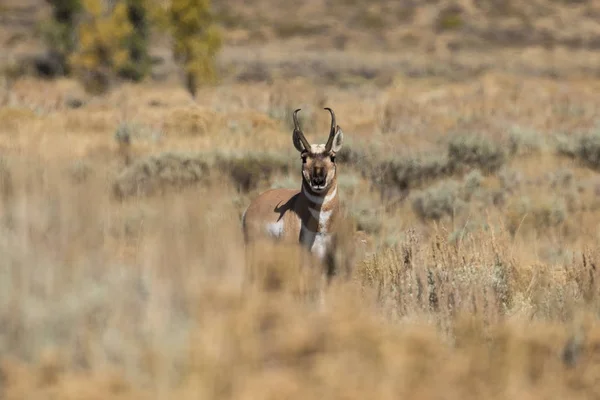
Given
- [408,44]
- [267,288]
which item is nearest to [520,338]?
[267,288]

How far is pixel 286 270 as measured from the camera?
11.4 ft

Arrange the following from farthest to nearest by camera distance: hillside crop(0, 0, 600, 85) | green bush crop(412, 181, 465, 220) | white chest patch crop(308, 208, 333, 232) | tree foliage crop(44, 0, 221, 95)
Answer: hillside crop(0, 0, 600, 85) → tree foliage crop(44, 0, 221, 95) → green bush crop(412, 181, 465, 220) → white chest patch crop(308, 208, 333, 232)

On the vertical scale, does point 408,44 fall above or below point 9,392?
A: above

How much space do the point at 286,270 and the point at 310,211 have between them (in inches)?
98.8

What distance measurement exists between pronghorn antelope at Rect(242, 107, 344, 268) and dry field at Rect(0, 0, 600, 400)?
1.03 feet

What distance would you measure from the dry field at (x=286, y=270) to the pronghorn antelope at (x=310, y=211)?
31cm

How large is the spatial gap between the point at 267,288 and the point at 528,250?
17.2 feet

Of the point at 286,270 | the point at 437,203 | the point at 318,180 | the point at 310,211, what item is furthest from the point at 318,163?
the point at 437,203

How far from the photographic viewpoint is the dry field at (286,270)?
2643mm

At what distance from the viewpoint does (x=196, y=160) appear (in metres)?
11.7

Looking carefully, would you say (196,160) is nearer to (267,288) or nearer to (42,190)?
(42,190)

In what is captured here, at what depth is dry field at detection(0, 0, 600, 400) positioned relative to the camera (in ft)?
8.67

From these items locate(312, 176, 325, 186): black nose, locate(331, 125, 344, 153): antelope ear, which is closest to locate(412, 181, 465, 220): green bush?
locate(331, 125, 344, 153): antelope ear

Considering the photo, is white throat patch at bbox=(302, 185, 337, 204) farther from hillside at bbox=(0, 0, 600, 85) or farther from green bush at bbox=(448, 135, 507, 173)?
hillside at bbox=(0, 0, 600, 85)
